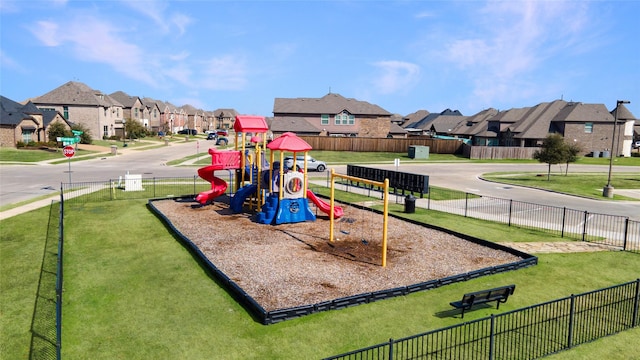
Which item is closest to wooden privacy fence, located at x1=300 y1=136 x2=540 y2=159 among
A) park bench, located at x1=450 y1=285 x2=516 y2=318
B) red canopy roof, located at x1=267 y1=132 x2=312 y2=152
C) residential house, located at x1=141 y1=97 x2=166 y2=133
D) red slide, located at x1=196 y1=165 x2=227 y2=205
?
red slide, located at x1=196 y1=165 x2=227 y2=205

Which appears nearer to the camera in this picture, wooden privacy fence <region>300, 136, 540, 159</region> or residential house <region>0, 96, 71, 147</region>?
residential house <region>0, 96, 71, 147</region>

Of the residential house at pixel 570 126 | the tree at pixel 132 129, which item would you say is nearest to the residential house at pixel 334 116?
the residential house at pixel 570 126

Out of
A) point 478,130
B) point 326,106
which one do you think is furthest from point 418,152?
point 478,130

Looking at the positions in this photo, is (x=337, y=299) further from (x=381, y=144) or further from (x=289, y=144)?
(x=381, y=144)

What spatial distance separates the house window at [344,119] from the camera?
73.8 m

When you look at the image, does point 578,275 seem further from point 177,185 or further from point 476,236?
point 177,185

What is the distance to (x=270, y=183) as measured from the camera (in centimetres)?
2081

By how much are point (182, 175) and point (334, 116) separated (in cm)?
3851

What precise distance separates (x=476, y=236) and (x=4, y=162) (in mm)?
47096

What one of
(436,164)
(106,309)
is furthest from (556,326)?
(436,164)

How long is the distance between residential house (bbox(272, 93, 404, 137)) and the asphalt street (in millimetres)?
20966

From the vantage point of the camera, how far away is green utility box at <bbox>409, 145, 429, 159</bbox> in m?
61.1

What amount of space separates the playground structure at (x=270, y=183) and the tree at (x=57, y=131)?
1693 inches

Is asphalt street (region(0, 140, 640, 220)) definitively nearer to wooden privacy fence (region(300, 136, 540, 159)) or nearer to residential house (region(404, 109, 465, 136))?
wooden privacy fence (region(300, 136, 540, 159))
